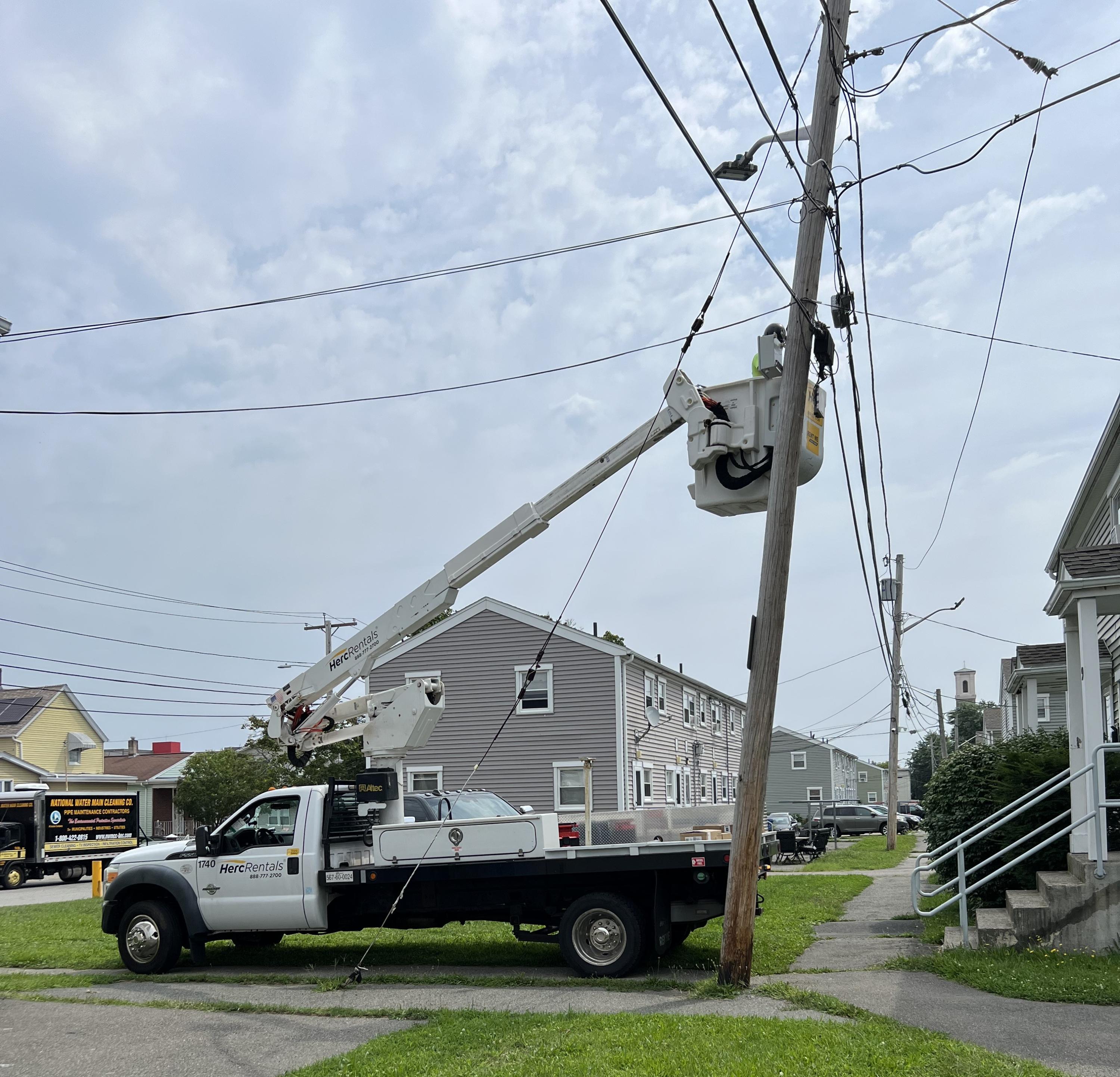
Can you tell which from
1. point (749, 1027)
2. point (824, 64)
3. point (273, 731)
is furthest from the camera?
point (273, 731)

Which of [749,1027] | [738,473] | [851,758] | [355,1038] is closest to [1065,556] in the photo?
[738,473]

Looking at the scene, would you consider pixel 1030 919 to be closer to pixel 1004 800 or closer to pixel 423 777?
pixel 1004 800

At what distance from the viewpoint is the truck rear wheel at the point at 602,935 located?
10898mm

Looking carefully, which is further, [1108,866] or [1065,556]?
[1065,556]

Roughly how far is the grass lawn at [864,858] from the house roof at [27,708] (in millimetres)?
32204

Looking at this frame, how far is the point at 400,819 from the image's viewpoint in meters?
12.7

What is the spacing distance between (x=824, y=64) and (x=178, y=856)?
10.4 metres

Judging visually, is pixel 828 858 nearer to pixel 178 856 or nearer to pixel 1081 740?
pixel 1081 740

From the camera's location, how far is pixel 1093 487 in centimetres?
1769

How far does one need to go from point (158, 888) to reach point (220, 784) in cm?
2959

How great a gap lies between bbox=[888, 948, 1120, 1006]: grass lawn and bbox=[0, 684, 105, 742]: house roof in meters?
43.5

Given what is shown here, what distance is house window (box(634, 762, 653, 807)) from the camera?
31.5 metres

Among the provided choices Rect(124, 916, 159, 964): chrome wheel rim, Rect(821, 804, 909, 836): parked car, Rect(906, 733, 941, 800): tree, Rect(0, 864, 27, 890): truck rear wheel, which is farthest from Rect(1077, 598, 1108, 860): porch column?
Rect(906, 733, 941, 800): tree

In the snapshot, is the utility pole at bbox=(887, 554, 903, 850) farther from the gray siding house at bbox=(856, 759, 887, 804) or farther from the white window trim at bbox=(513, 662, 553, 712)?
the gray siding house at bbox=(856, 759, 887, 804)
